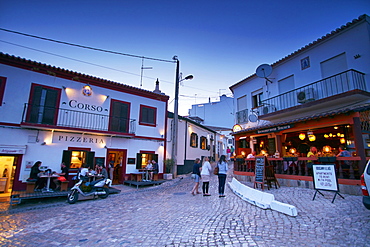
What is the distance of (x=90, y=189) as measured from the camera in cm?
950

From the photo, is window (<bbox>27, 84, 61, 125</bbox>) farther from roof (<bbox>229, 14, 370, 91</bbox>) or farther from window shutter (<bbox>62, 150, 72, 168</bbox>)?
roof (<bbox>229, 14, 370, 91</bbox>)

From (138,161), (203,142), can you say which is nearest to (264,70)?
(138,161)

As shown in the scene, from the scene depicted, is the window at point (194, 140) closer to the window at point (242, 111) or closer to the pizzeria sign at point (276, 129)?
the window at point (242, 111)

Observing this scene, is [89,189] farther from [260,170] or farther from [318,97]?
[318,97]

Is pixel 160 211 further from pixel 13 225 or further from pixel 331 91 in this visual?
pixel 331 91

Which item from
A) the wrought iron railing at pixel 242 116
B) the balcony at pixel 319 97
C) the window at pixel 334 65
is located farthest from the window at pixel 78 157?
the window at pixel 334 65

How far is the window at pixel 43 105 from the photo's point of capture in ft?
36.4

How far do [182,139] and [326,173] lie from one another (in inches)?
507

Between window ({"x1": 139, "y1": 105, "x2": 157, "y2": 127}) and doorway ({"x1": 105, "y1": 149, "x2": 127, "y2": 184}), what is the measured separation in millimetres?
2629

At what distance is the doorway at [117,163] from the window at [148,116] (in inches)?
104

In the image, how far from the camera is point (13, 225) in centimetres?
603

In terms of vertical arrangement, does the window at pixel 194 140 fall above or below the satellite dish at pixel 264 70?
below

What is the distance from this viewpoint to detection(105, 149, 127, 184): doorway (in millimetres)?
13342

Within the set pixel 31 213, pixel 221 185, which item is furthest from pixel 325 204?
pixel 31 213
